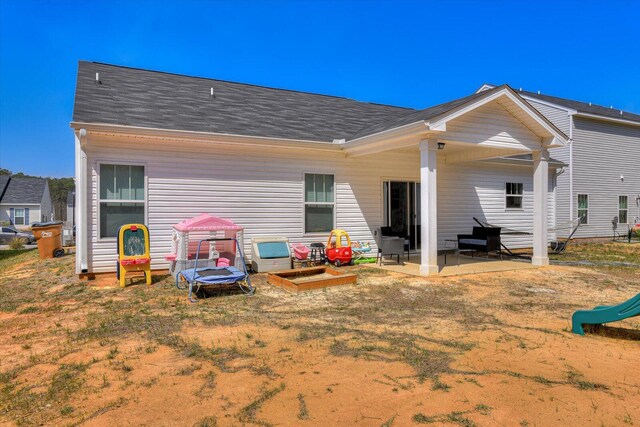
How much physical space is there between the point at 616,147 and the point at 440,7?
40.9 feet

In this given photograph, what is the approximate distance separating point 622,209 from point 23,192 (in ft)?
157

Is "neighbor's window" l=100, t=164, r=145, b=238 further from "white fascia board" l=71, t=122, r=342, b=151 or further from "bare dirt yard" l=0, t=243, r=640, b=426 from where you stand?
"bare dirt yard" l=0, t=243, r=640, b=426

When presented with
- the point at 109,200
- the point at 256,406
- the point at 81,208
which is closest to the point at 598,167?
the point at 109,200

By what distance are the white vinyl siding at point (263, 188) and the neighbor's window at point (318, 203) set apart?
0.14 meters

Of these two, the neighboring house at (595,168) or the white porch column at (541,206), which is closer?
the white porch column at (541,206)

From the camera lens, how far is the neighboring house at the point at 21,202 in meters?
36.4

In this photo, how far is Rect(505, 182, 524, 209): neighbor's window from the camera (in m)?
13.9

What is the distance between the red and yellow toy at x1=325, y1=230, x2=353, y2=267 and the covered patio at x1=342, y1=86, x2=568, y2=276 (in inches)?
49.7

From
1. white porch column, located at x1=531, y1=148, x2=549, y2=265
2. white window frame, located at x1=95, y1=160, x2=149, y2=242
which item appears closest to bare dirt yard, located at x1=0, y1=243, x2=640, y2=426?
white window frame, located at x1=95, y1=160, x2=149, y2=242

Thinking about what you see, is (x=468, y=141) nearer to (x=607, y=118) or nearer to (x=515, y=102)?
(x=515, y=102)

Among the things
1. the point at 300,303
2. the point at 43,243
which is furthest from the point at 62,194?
the point at 300,303

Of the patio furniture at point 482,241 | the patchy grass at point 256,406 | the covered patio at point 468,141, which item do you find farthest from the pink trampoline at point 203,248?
the patio furniture at point 482,241

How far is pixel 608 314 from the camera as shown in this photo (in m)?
4.31

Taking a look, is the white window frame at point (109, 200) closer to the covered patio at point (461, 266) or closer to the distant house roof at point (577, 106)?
the covered patio at point (461, 266)
